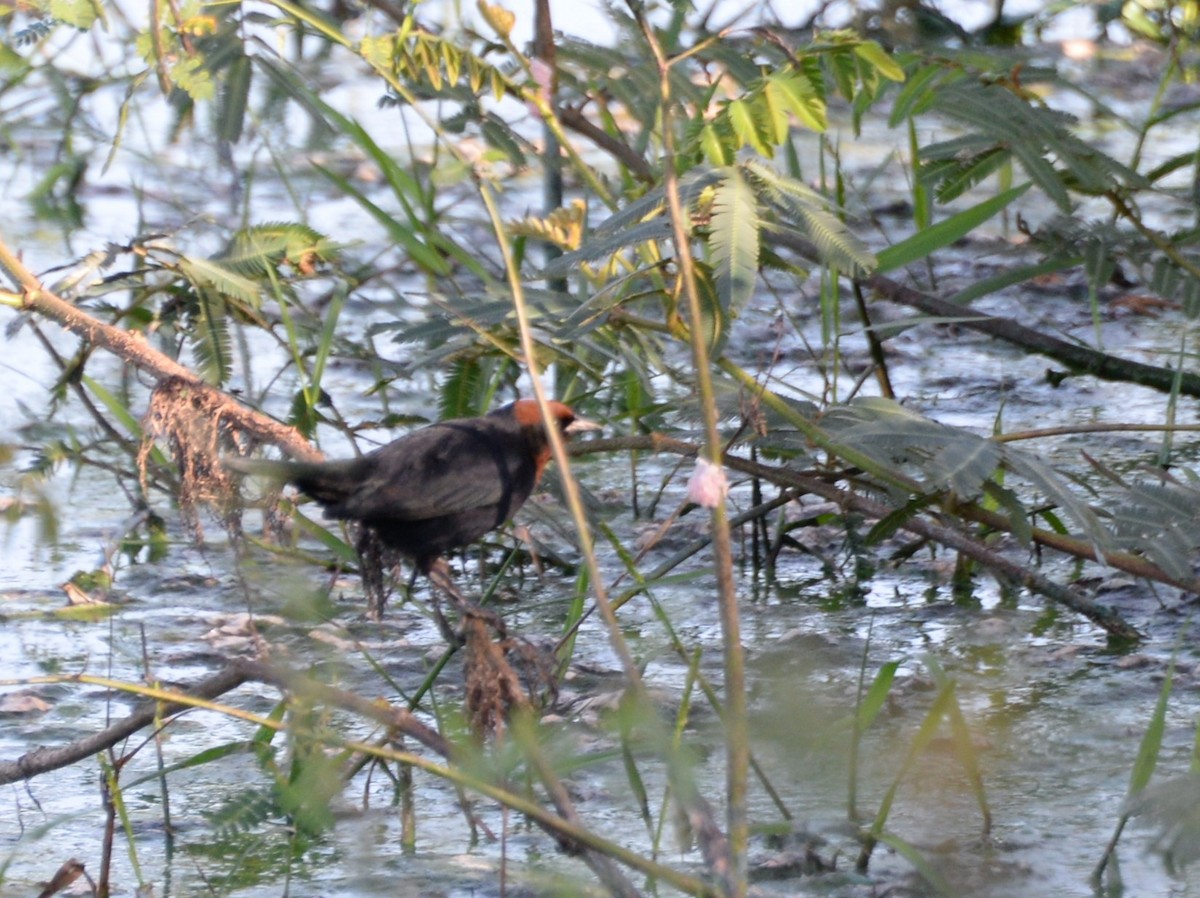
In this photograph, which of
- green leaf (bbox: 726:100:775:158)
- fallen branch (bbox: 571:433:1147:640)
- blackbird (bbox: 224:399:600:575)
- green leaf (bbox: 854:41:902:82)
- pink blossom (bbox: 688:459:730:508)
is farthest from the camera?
fallen branch (bbox: 571:433:1147:640)

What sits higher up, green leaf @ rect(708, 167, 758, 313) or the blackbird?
green leaf @ rect(708, 167, 758, 313)

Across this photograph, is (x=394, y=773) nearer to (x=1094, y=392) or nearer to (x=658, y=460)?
(x=658, y=460)

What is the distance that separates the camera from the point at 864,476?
405 centimetres

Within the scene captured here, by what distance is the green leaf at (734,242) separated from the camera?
2.64 meters

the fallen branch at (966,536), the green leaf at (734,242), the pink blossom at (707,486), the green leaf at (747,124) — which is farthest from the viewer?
the fallen branch at (966,536)

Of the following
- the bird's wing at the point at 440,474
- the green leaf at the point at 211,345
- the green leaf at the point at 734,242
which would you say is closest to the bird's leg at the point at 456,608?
the bird's wing at the point at 440,474

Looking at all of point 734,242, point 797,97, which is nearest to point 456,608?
point 734,242

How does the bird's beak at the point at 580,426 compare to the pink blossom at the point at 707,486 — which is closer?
the pink blossom at the point at 707,486

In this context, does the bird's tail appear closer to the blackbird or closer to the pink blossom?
the blackbird

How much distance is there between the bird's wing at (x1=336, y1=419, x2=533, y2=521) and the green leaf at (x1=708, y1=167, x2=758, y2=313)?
1.11m

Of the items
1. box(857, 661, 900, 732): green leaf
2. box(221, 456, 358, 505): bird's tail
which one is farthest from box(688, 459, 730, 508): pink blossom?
box(221, 456, 358, 505): bird's tail

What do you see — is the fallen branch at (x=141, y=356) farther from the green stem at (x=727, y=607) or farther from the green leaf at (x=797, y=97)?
the green stem at (x=727, y=607)

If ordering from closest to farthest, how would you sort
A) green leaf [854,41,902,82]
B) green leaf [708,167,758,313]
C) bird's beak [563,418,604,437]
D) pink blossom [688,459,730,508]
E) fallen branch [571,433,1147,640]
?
pink blossom [688,459,730,508] → green leaf [708,167,758,313] → green leaf [854,41,902,82] → fallen branch [571,433,1147,640] → bird's beak [563,418,604,437]

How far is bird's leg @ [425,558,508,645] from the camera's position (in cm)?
316
